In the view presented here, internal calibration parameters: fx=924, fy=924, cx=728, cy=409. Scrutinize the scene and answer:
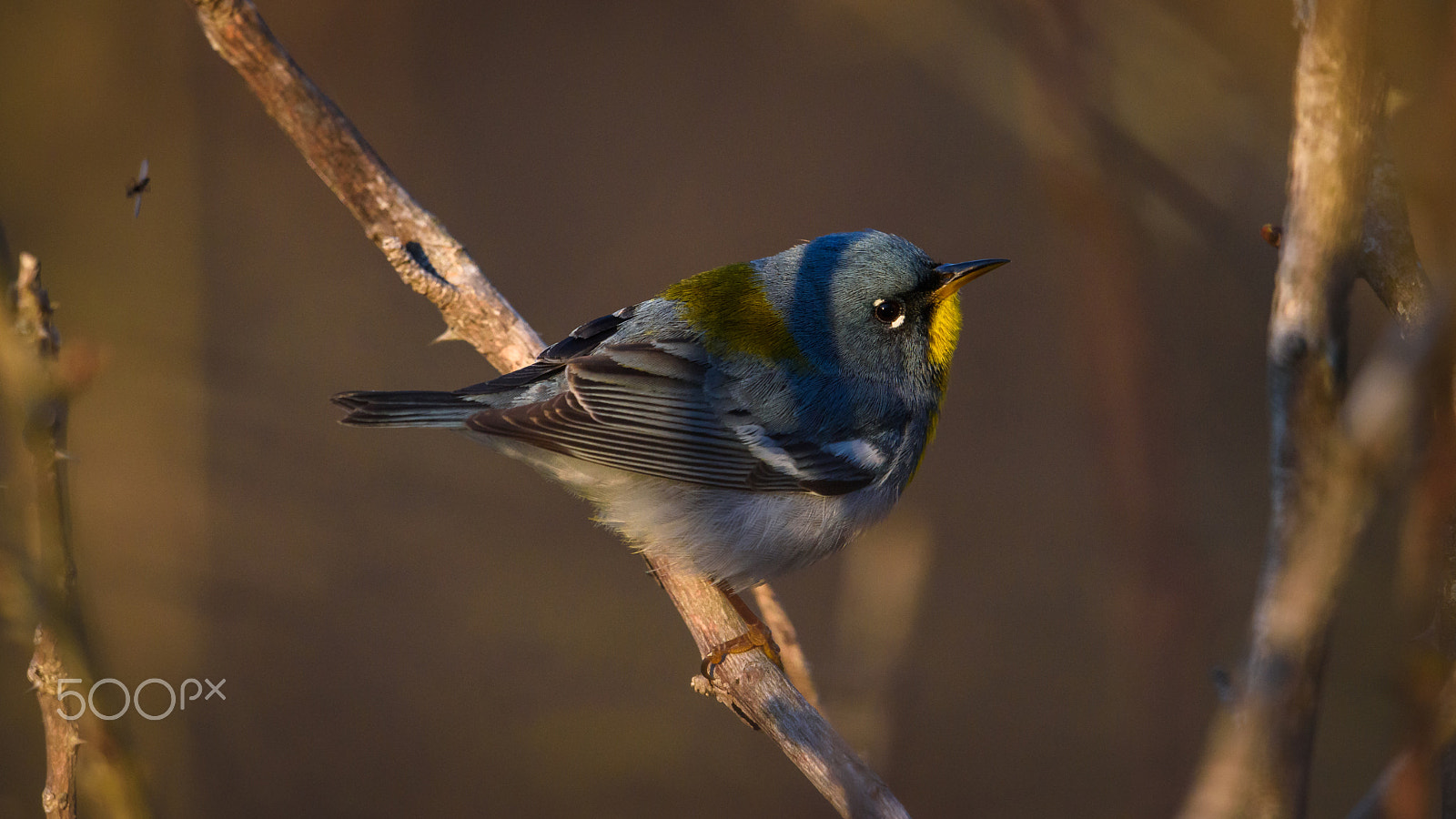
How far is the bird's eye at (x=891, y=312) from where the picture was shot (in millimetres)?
2908

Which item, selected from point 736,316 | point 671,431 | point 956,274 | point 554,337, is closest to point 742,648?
point 671,431

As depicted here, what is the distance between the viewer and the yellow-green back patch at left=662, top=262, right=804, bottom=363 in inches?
112

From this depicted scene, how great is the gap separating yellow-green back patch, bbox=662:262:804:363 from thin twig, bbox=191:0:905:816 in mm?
507

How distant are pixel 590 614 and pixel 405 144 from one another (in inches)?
110

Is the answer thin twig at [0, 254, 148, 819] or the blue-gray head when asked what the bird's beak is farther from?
thin twig at [0, 254, 148, 819]

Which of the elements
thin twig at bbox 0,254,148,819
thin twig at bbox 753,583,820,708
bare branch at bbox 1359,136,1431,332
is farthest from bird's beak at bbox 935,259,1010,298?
thin twig at bbox 0,254,148,819

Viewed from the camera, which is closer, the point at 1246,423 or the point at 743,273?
the point at 743,273

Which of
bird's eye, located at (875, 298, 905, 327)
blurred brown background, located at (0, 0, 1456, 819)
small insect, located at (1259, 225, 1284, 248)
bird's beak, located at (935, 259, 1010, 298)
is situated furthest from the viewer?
blurred brown background, located at (0, 0, 1456, 819)

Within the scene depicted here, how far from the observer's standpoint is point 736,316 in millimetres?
2887

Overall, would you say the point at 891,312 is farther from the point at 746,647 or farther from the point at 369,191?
the point at 369,191

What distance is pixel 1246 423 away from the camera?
4.47m

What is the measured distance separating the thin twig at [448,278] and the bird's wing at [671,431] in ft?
1.00

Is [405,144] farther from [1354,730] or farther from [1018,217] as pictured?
[1354,730]

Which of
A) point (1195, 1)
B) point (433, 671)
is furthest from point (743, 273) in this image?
point (433, 671)
